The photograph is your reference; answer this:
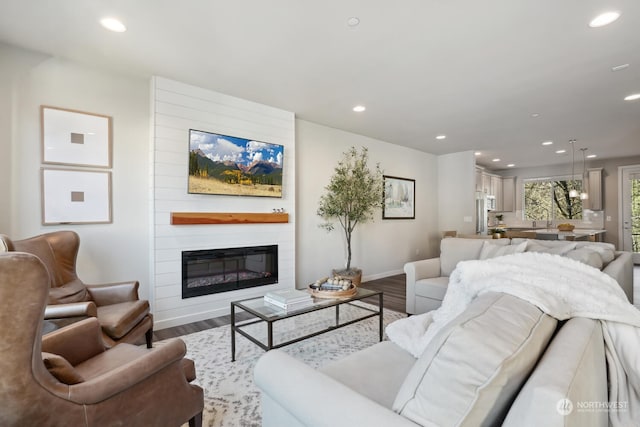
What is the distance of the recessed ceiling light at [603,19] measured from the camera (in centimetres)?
223

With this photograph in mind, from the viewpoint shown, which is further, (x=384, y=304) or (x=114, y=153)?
A: (x=384, y=304)

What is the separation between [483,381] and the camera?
707 mm

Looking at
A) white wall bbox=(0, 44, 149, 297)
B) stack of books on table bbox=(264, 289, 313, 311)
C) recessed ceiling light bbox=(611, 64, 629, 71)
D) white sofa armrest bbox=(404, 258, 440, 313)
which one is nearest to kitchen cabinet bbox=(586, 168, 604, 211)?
recessed ceiling light bbox=(611, 64, 629, 71)

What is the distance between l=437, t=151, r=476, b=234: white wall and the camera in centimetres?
671

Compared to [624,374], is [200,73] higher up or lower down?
higher up

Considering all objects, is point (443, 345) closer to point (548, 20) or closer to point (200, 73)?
point (548, 20)

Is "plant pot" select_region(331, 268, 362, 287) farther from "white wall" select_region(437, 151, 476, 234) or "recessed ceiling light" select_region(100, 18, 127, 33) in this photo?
"recessed ceiling light" select_region(100, 18, 127, 33)

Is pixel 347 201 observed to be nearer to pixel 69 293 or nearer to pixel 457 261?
pixel 457 261

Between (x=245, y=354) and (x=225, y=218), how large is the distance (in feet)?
5.35

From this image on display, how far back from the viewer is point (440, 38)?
254 centimetres

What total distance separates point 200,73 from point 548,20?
3.06 metres

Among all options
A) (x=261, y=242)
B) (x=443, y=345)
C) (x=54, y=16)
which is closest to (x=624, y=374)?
(x=443, y=345)

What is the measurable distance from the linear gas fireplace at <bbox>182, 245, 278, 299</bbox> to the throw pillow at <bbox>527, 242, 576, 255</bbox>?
298 centimetres

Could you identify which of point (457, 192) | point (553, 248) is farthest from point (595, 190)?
point (553, 248)
